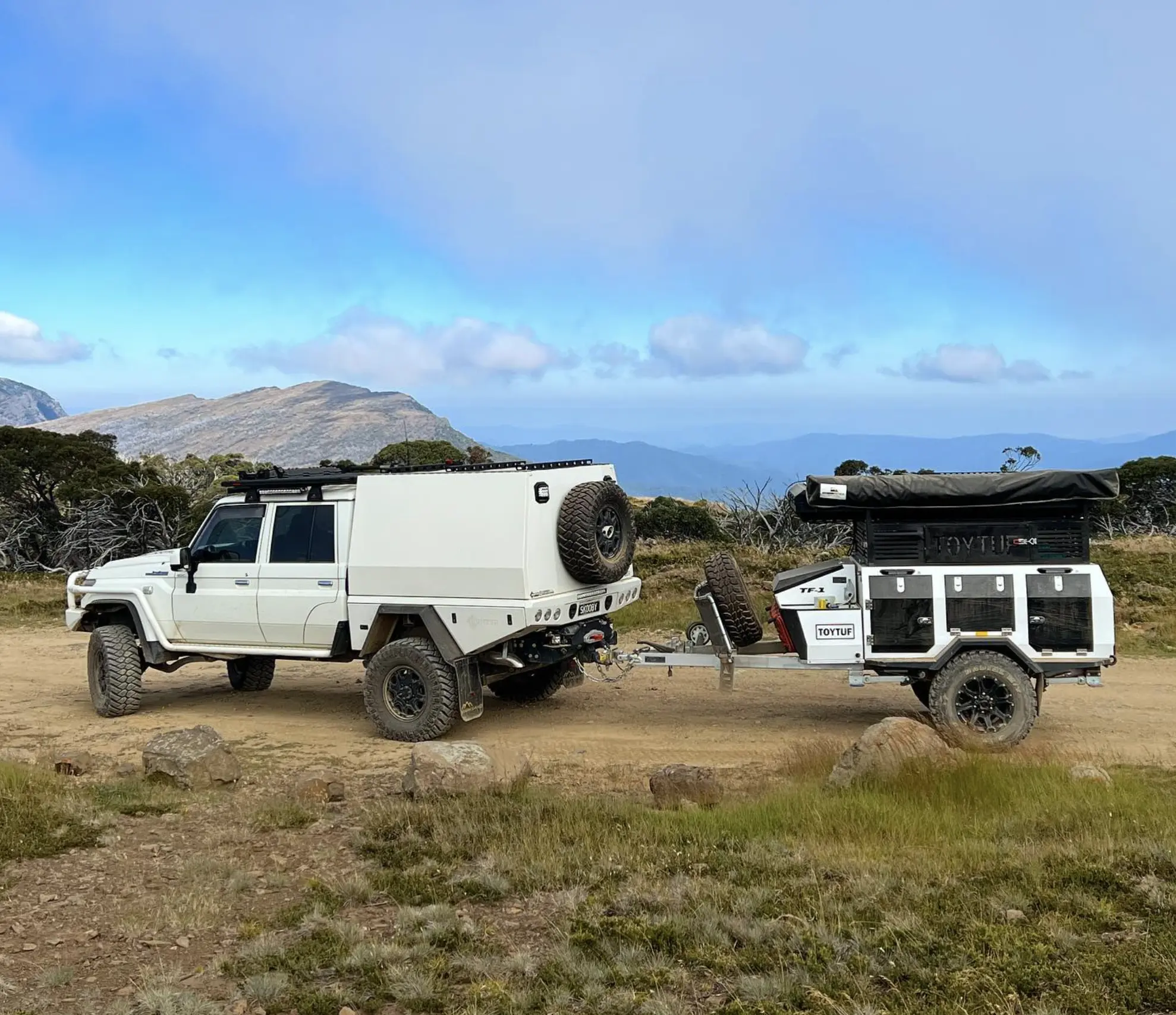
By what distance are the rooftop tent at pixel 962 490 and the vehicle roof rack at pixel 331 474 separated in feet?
8.23

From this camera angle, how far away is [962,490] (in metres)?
8.80

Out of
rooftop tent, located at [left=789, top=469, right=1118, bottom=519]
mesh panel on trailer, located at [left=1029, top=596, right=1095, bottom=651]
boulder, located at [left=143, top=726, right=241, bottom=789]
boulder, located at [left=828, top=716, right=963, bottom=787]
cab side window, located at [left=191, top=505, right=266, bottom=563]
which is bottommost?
boulder, located at [left=143, top=726, right=241, bottom=789]

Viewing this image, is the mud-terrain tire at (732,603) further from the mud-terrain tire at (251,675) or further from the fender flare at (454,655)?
the mud-terrain tire at (251,675)

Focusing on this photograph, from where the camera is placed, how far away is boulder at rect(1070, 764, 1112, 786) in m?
7.08

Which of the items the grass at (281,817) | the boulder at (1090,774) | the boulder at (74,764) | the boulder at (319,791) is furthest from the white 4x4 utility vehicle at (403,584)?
the boulder at (1090,774)

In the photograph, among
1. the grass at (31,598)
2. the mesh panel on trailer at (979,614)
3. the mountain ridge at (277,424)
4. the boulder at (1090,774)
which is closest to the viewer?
the boulder at (1090,774)

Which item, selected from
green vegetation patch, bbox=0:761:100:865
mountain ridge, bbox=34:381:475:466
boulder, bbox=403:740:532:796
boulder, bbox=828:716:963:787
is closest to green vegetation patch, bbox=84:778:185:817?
green vegetation patch, bbox=0:761:100:865

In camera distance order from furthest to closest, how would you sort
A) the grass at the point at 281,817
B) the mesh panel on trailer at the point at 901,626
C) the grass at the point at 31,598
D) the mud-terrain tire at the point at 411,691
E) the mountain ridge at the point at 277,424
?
the mountain ridge at the point at 277,424 → the grass at the point at 31,598 → the mud-terrain tire at the point at 411,691 → the mesh panel on trailer at the point at 901,626 → the grass at the point at 281,817

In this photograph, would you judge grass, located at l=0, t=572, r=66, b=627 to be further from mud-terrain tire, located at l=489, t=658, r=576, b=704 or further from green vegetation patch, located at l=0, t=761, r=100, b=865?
green vegetation patch, located at l=0, t=761, r=100, b=865

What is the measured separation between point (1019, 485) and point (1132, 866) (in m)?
3.95

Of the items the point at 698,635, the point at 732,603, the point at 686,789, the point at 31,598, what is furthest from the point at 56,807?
the point at 31,598

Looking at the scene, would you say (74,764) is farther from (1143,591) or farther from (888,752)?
Answer: (1143,591)

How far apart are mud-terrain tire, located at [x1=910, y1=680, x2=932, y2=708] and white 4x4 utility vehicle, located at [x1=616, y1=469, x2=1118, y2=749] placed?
156mm

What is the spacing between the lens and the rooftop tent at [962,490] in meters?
8.68
